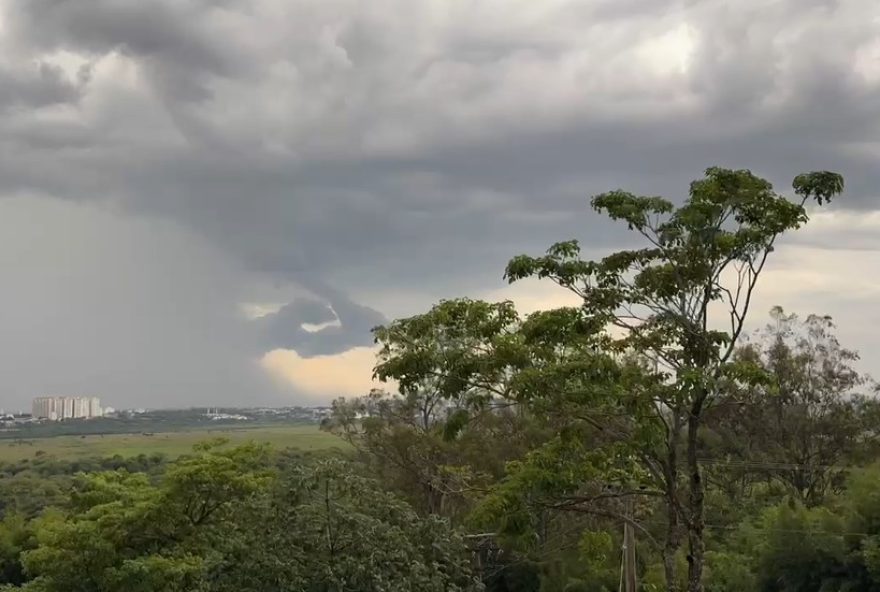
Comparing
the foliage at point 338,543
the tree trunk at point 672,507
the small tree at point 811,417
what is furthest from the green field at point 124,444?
the tree trunk at point 672,507

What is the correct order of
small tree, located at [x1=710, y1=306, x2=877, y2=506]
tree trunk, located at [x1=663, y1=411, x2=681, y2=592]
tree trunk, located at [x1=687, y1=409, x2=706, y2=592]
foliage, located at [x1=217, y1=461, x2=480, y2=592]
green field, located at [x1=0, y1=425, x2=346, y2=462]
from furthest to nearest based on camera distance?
green field, located at [x1=0, y1=425, x2=346, y2=462] < small tree, located at [x1=710, y1=306, x2=877, y2=506] < tree trunk, located at [x1=663, y1=411, x2=681, y2=592] < tree trunk, located at [x1=687, y1=409, x2=706, y2=592] < foliage, located at [x1=217, y1=461, x2=480, y2=592]

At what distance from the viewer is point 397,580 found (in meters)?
10.1

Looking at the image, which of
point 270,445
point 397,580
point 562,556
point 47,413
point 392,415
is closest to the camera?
point 397,580

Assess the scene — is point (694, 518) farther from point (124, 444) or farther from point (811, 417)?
point (124, 444)

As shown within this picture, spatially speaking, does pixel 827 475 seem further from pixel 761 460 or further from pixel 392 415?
pixel 392 415

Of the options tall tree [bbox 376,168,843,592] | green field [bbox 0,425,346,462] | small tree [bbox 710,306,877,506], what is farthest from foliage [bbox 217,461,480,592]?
green field [bbox 0,425,346,462]

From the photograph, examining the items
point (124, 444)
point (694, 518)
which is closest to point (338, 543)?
point (694, 518)

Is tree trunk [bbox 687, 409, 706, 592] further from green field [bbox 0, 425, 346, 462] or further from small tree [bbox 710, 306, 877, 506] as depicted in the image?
green field [bbox 0, 425, 346, 462]

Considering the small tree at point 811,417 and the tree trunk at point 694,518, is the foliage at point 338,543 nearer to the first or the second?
the tree trunk at point 694,518

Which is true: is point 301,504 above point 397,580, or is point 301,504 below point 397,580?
above

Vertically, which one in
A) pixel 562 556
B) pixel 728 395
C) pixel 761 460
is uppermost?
pixel 728 395

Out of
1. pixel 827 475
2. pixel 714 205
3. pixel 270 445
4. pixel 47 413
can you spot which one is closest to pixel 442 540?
pixel 714 205

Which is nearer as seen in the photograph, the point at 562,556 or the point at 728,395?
the point at 728,395

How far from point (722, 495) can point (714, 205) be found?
25206 mm
